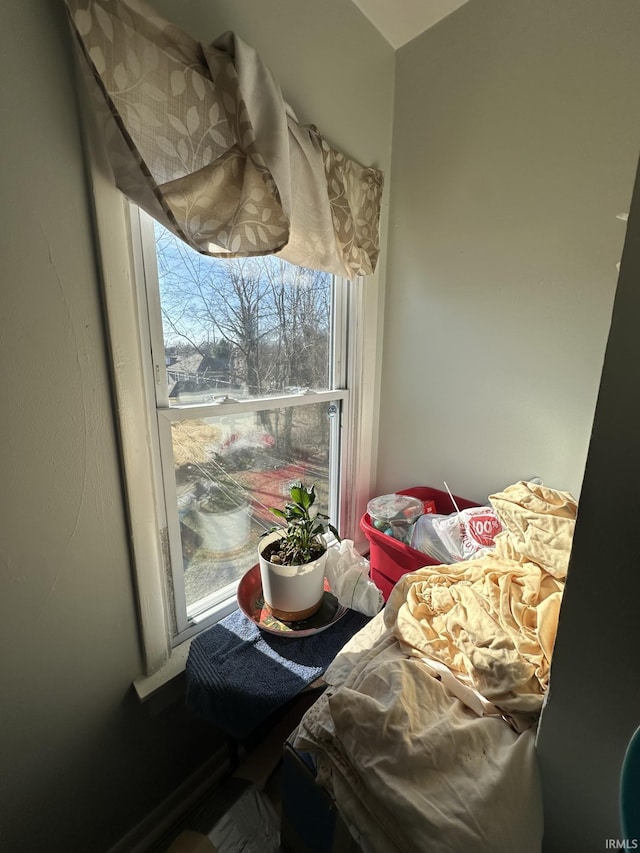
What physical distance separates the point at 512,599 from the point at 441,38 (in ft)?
5.60

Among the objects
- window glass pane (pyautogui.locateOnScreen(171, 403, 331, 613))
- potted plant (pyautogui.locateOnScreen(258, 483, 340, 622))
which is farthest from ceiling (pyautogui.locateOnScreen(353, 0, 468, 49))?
potted plant (pyautogui.locateOnScreen(258, 483, 340, 622))

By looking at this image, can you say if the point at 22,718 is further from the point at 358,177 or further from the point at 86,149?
the point at 358,177

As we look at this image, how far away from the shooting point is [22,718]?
676mm

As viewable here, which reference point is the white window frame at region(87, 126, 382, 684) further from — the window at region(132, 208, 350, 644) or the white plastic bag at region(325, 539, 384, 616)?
the white plastic bag at region(325, 539, 384, 616)

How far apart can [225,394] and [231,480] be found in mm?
273

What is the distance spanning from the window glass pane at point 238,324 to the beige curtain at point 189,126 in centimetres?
17

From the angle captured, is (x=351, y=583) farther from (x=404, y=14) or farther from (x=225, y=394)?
(x=404, y=14)

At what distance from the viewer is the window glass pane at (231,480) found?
94 cm

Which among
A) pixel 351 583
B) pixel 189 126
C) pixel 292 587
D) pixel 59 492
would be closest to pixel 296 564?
pixel 292 587

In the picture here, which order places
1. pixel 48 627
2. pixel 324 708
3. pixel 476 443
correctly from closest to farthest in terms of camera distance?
pixel 324 708
pixel 48 627
pixel 476 443

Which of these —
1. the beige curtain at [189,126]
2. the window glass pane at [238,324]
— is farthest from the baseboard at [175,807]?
the beige curtain at [189,126]

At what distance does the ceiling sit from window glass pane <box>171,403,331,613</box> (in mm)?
1298

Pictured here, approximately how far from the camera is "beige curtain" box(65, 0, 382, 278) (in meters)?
0.56

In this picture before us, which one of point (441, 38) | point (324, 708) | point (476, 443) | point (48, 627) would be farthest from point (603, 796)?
point (441, 38)
